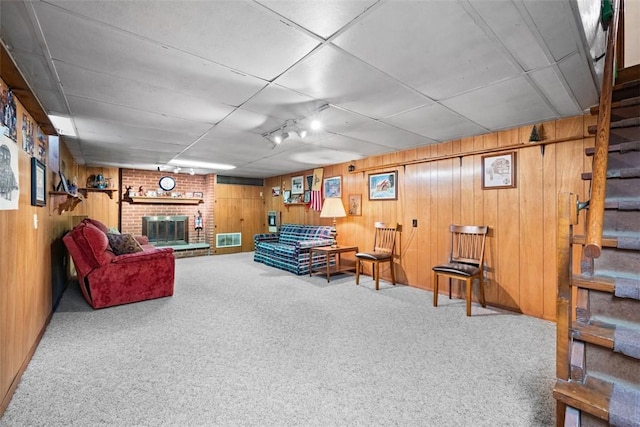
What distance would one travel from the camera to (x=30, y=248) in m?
2.28

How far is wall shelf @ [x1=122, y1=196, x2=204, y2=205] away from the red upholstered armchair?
333 centimetres

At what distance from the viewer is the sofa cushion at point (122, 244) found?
3633mm

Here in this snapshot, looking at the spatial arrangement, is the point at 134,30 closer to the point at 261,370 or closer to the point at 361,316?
the point at 261,370

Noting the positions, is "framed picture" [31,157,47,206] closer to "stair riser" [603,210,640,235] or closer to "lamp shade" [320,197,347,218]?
"lamp shade" [320,197,347,218]

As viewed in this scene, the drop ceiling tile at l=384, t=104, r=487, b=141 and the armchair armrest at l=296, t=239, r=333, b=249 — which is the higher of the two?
the drop ceiling tile at l=384, t=104, r=487, b=141

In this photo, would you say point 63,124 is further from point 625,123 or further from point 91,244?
point 625,123

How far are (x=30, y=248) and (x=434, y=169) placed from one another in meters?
4.54

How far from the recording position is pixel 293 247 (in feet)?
17.6

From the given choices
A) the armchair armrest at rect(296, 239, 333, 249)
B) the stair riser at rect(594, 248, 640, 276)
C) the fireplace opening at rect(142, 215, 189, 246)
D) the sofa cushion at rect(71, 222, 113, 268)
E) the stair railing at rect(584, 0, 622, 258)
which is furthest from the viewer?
the fireplace opening at rect(142, 215, 189, 246)

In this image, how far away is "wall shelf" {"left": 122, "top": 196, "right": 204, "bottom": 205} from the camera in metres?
6.52

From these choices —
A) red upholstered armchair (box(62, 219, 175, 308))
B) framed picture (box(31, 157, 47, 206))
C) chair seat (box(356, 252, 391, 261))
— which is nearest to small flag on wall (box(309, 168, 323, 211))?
chair seat (box(356, 252, 391, 261))

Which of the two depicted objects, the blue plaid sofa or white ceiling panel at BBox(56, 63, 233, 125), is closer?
white ceiling panel at BBox(56, 63, 233, 125)

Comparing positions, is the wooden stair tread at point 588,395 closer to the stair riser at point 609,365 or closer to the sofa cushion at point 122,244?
the stair riser at point 609,365

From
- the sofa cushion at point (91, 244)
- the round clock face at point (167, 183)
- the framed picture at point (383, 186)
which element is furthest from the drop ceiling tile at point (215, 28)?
the round clock face at point (167, 183)
